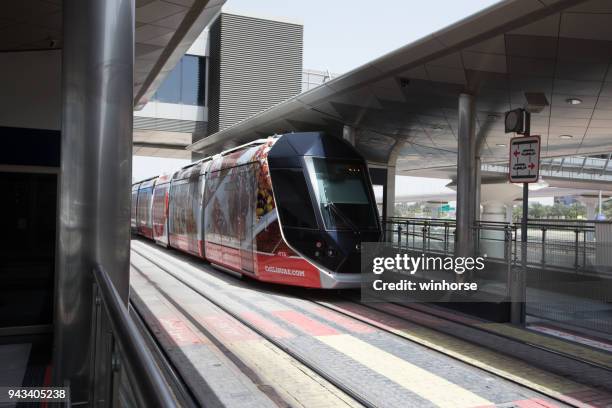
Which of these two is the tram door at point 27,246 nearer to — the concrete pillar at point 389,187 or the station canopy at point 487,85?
the station canopy at point 487,85

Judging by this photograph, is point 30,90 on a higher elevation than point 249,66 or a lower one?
lower

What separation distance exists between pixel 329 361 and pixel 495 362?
6.64ft

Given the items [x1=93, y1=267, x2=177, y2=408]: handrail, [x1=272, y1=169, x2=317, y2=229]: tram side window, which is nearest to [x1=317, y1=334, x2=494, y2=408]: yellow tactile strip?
[x1=272, y1=169, x2=317, y2=229]: tram side window

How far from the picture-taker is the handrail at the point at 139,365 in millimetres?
1500

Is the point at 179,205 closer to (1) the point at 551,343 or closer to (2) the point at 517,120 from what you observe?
(2) the point at 517,120

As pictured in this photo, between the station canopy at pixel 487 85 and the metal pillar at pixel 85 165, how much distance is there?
20.8ft

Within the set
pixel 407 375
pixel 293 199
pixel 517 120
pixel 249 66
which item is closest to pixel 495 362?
pixel 407 375

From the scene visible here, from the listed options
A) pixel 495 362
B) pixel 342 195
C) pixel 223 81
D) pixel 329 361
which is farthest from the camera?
pixel 223 81

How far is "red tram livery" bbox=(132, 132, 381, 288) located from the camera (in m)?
11.0

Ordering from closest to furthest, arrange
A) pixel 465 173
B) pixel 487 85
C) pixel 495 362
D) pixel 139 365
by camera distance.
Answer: pixel 139 365 → pixel 495 362 → pixel 487 85 → pixel 465 173

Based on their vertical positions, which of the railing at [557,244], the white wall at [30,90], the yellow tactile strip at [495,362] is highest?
the white wall at [30,90]

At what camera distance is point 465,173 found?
13.5 metres

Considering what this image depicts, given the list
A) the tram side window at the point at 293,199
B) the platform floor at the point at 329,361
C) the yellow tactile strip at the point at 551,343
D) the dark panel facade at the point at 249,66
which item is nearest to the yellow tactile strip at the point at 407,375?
the platform floor at the point at 329,361

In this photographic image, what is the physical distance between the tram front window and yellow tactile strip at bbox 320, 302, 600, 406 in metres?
2.40
